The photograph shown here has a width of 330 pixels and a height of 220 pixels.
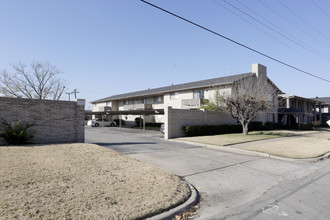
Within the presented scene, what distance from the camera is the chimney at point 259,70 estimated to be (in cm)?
2855

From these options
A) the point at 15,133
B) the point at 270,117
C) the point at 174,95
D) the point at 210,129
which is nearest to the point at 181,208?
the point at 15,133

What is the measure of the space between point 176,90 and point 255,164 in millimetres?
24360

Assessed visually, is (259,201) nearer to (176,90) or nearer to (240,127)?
(240,127)

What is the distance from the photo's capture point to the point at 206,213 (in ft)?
13.9

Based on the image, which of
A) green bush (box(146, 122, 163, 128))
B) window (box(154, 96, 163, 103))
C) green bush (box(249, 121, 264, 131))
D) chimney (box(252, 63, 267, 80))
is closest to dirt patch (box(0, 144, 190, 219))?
green bush (box(249, 121, 264, 131))

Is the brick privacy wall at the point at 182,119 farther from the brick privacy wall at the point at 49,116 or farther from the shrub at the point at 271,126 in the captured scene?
the shrub at the point at 271,126

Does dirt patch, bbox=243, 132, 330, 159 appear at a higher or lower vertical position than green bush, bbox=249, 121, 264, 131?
lower

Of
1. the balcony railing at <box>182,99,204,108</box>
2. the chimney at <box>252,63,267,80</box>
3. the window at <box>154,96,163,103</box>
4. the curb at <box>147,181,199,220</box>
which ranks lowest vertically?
the curb at <box>147,181,199,220</box>

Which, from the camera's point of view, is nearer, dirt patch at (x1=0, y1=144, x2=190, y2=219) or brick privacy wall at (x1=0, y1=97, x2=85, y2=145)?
dirt patch at (x1=0, y1=144, x2=190, y2=219)

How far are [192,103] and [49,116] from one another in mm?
19511

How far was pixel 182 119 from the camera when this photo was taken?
18812mm

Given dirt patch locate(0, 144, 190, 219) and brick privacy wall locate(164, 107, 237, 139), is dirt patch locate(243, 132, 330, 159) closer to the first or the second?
brick privacy wall locate(164, 107, 237, 139)

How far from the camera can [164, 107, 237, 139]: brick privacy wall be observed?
17.7 m

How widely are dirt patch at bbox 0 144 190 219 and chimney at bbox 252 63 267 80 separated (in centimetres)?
2614
